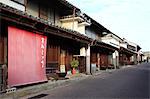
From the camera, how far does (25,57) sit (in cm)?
1478

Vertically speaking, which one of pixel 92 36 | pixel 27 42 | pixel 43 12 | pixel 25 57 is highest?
pixel 43 12

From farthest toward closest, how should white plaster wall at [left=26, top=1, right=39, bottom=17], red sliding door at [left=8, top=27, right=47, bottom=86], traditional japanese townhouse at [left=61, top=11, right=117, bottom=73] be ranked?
traditional japanese townhouse at [left=61, top=11, right=117, bottom=73]
white plaster wall at [left=26, top=1, right=39, bottom=17]
red sliding door at [left=8, top=27, right=47, bottom=86]

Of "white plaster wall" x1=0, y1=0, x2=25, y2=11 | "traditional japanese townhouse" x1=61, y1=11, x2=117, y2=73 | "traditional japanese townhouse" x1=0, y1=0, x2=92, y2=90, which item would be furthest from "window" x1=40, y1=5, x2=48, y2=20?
"white plaster wall" x1=0, y1=0, x2=25, y2=11

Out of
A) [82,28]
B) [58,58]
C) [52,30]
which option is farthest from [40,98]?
[82,28]

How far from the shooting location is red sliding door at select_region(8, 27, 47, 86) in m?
13.5

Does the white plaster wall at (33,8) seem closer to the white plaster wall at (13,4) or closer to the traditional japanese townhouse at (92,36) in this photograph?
the white plaster wall at (13,4)

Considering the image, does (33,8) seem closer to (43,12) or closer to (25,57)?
(43,12)

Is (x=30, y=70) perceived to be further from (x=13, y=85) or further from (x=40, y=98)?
(x=40, y=98)

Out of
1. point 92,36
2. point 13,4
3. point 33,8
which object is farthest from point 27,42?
point 92,36

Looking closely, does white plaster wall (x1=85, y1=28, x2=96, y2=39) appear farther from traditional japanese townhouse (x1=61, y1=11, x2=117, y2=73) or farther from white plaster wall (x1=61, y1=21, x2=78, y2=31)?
white plaster wall (x1=61, y1=21, x2=78, y2=31)

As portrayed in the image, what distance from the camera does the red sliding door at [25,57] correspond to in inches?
532

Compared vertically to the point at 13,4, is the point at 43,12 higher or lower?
higher

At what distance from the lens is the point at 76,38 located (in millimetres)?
23219

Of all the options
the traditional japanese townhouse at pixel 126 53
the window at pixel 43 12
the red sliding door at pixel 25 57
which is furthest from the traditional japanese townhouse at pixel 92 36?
the traditional japanese townhouse at pixel 126 53
